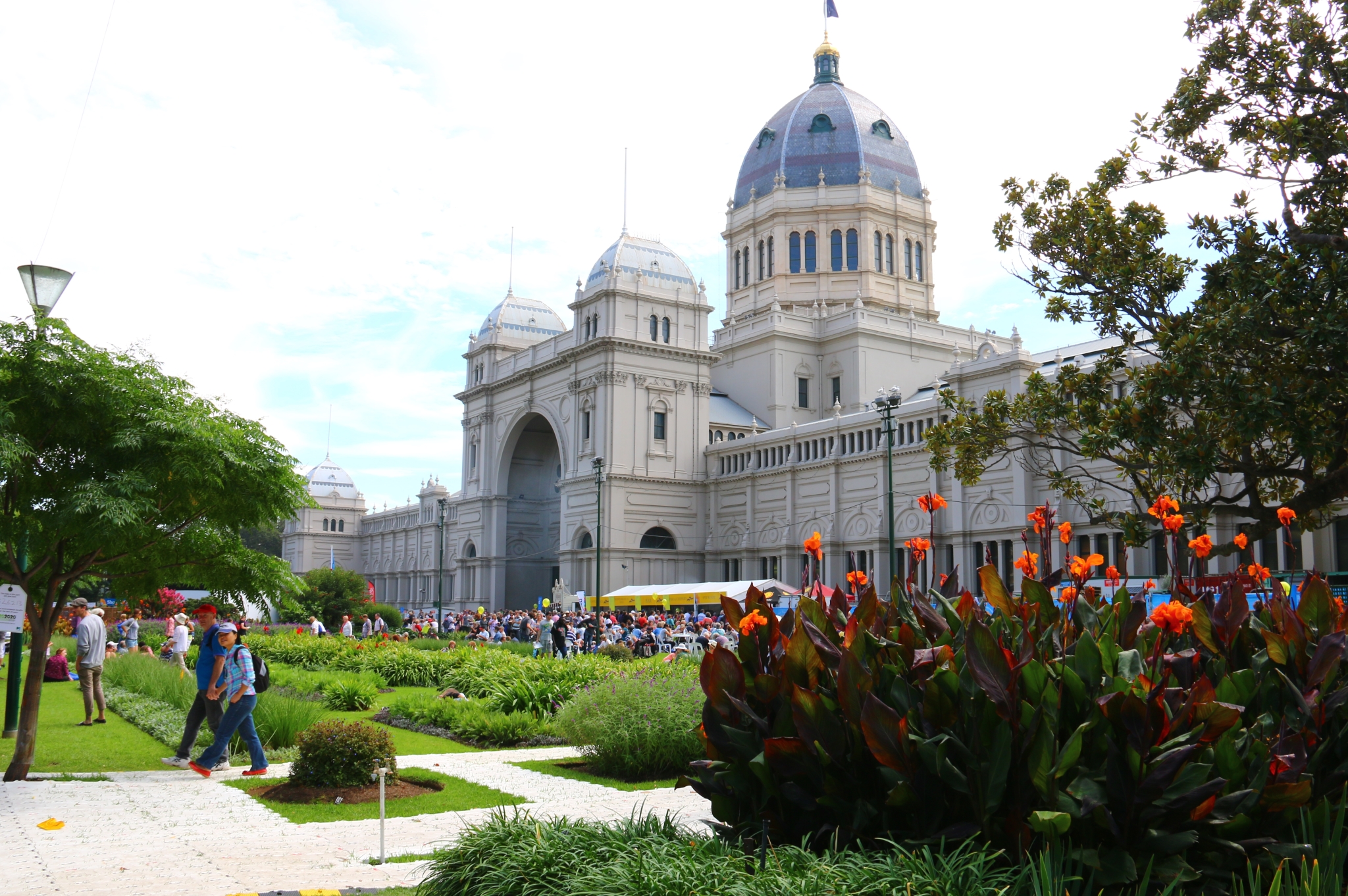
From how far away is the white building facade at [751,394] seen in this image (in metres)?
47.5

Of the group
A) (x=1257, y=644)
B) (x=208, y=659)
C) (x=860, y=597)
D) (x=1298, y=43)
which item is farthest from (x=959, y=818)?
(x=1298, y=43)

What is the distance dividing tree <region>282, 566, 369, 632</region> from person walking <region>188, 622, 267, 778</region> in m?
36.8

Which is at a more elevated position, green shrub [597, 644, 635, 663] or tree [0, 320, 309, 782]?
tree [0, 320, 309, 782]

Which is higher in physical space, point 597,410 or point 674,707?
point 597,410

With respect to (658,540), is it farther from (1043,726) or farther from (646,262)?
(1043,726)

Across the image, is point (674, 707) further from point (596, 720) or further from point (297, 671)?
point (297, 671)

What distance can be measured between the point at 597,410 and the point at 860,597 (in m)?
48.9

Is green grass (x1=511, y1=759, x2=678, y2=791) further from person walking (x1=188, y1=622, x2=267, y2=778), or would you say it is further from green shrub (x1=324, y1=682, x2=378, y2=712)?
green shrub (x1=324, y1=682, x2=378, y2=712)

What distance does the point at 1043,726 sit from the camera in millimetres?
4789

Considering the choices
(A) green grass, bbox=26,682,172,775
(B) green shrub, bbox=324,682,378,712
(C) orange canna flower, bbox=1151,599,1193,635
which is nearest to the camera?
(C) orange canna flower, bbox=1151,599,1193,635

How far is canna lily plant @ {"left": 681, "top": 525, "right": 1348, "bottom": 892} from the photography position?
188 inches

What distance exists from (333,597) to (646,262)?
74.6 feet

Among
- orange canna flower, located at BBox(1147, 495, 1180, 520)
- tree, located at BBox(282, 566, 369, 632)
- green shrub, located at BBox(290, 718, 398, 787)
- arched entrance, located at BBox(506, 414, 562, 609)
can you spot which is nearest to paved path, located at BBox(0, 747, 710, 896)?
green shrub, located at BBox(290, 718, 398, 787)

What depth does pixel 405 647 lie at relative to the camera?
86.8 ft
